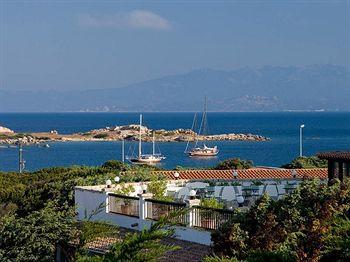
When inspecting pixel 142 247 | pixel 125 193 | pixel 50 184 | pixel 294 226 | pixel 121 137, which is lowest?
pixel 121 137

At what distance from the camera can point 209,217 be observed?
19.6 metres

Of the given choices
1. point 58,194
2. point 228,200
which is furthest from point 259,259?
point 58,194

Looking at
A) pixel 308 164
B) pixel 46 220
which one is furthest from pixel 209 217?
pixel 308 164

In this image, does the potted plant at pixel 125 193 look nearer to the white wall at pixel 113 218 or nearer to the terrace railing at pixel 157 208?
the white wall at pixel 113 218

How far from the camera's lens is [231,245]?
620 inches

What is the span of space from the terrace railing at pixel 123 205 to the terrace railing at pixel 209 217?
2.86 metres

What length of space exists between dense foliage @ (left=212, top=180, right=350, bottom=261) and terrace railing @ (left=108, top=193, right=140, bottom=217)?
6.51 meters

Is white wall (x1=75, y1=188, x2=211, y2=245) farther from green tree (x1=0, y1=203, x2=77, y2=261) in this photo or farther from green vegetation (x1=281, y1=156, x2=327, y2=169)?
green vegetation (x1=281, y1=156, x2=327, y2=169)

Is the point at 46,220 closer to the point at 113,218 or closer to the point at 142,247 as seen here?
the point at 113,218

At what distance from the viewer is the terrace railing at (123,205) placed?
22.8 m

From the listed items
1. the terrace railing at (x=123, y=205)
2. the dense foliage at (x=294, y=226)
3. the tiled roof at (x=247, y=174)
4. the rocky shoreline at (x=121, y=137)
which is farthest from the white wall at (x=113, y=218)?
the rocky shoreline at (x=121, y=137)

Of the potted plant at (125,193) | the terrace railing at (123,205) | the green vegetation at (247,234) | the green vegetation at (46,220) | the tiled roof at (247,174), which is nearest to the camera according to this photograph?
the green vegetation at (247,234)

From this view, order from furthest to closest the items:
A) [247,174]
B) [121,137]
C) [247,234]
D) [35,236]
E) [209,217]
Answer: [121,137] → [247,174] → [209,217] → [35,236] → [247,234]

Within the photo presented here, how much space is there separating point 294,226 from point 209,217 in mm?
4111
